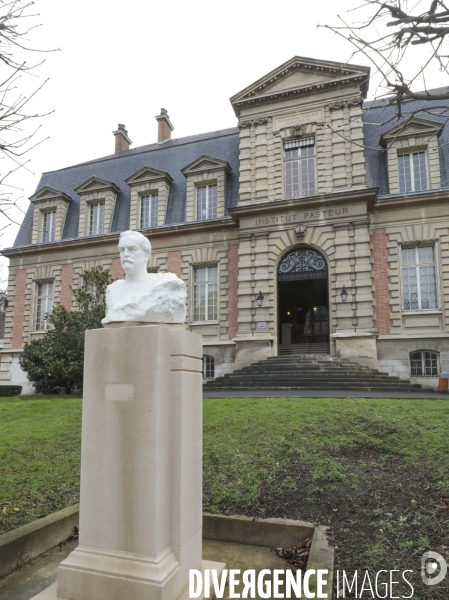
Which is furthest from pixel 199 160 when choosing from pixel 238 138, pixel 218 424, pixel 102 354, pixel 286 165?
pixel 102 354

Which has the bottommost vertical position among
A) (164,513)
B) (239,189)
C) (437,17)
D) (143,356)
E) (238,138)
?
(164,513)

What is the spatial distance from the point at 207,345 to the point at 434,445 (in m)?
14.1

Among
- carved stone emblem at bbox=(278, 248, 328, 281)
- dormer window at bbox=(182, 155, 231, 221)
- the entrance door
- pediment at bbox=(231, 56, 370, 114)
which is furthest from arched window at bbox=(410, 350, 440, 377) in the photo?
pediment at bbox=(231, 56, 370, 114)

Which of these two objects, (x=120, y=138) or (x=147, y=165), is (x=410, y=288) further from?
(x=120, y=138)

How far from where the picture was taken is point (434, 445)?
6508 millimetres

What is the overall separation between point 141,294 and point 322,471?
3642mm

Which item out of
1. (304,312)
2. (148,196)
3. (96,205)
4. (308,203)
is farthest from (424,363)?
(96,205)

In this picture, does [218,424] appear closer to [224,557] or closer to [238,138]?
[224,557]

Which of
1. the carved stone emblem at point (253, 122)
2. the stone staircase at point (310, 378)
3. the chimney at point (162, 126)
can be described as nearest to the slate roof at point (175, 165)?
the chimney at point (162, 126)

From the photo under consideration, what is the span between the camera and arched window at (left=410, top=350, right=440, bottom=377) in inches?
670

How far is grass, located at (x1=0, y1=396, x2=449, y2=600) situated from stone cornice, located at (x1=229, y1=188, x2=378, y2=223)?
430 inches

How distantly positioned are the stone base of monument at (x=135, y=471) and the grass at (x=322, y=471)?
1639mm

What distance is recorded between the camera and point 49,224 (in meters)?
25.2

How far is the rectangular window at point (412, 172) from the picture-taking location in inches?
728
